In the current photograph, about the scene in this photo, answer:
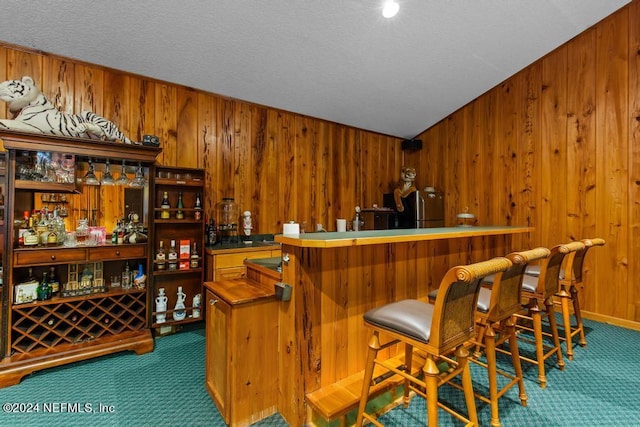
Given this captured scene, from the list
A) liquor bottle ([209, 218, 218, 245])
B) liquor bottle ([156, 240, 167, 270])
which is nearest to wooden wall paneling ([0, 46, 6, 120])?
liquor bottle ([156, 240, 167, 270])

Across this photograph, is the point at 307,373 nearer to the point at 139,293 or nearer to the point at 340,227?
the point at 139,293

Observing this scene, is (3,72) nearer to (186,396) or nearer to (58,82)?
(58,82)

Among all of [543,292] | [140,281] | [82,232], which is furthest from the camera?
[140,281]

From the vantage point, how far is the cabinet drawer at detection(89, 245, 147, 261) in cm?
239

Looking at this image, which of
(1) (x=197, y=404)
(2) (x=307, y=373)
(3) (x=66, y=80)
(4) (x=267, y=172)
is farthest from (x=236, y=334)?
(3) (x=66, y=80)

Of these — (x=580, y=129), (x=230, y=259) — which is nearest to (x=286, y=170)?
(x=230, y=259)

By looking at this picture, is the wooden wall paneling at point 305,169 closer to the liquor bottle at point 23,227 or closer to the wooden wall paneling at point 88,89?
the wooden wall paneling at point 88,89

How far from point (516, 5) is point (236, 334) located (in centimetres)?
356

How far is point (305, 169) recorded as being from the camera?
4.06 meters

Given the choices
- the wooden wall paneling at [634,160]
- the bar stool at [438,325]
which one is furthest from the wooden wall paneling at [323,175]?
the wooden wall paneling at [634,160]

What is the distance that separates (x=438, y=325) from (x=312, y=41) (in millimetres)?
2596

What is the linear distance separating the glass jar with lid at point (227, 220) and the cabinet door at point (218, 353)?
1537mm

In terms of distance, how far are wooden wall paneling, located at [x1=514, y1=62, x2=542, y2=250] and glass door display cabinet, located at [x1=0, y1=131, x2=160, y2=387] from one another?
4143 millimetres

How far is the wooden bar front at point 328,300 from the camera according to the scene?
1.61m
